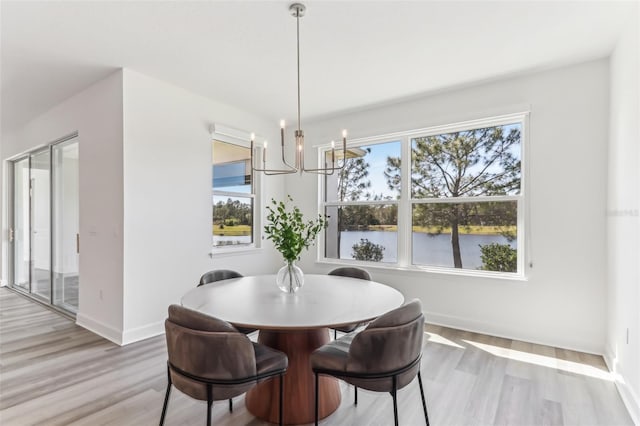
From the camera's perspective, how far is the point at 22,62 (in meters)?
2.92

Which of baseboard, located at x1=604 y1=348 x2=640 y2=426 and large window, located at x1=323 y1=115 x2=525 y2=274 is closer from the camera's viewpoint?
baseboard, located at x1=604 y1=348 x2=640 y2=426

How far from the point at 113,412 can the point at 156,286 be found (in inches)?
58.0

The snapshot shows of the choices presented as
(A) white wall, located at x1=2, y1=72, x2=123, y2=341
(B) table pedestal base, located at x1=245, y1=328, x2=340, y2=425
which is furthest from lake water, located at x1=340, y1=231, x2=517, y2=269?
(A) white wall, located at x1=2, y1=72, x2=123, y2=341

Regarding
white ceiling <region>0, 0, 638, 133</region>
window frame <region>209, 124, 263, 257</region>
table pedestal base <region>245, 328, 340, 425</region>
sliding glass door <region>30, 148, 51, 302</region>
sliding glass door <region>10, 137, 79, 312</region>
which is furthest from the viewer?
sliding glass door <region>30, 148, 51, 302</region>

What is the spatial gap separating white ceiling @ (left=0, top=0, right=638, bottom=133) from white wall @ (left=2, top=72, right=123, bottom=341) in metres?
0.25

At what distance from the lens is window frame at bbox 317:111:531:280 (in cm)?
322

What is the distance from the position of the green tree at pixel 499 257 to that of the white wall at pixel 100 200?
3.75 m

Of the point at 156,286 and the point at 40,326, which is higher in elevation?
the point at 156,286

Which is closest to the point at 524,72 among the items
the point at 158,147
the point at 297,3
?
the point at 297,3

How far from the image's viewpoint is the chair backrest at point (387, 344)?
1.50 m

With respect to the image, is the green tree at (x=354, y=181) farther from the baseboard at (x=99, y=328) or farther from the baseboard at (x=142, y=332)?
the baseboard at (x=99, y=328)

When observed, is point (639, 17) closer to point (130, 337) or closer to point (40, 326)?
point (130, 337)

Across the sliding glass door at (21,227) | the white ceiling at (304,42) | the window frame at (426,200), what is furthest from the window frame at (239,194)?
the sliding glass door at (21,227)

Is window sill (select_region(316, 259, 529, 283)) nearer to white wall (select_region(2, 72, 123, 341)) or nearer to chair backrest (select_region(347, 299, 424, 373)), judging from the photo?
chair backrest (select_region(347, 299, 424, 373))
